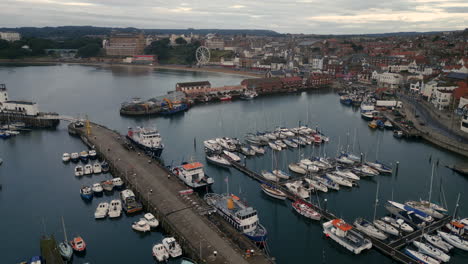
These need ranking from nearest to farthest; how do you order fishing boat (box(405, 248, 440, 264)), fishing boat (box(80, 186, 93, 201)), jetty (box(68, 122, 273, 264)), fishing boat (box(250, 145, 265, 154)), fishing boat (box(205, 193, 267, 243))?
jetty (box(68, 122, 273, 264))
fishing boat (box(405, 248, 440, 264))
fishing boat (box(205, 193, 267, 243))
fishing boat (box(80, 186, 93, 201))
fishing boat (box(250, 145, 265, 154))

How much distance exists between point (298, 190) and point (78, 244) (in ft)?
32.2

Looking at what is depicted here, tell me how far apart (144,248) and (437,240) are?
11.0 meters

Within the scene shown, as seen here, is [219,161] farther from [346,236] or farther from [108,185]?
[346,236]

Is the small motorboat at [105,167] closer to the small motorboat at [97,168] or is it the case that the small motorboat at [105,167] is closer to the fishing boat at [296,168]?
the small motorboat at [97,168]

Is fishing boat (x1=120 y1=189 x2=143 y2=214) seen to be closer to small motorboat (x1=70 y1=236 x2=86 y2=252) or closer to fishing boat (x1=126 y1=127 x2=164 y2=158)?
small motorboat (x1=70 y1=236 x2=86 y2=252)

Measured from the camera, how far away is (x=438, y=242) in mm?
12383

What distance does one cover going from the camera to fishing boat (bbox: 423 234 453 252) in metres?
12.2

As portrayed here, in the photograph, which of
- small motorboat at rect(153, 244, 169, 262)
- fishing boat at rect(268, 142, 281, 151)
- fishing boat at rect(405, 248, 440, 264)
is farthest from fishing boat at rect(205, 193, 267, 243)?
fishing boat at rect(268, 142, 281, 151)

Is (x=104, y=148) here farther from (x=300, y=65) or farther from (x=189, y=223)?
(x=300, y=65)

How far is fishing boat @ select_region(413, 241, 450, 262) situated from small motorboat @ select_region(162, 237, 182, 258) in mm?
8684

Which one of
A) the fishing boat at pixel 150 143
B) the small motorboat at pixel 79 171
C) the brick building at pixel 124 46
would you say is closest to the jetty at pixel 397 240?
the fishing boat at pixel 150 143

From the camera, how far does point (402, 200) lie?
1622 cm

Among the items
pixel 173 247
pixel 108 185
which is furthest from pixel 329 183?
pixel 108 185

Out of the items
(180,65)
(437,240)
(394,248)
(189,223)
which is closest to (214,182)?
(189,223)
